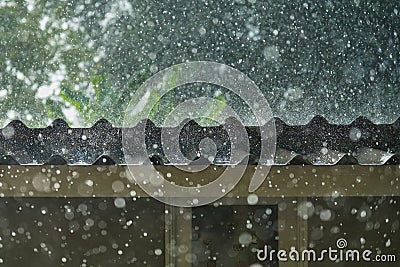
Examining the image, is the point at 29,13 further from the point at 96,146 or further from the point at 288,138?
→ the point at 288,138

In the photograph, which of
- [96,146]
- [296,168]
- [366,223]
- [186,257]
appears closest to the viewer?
[296,168]

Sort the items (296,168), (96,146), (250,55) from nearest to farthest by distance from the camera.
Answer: (296,168)
(96,146)
(250,55)

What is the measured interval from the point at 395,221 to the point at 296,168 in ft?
5.14

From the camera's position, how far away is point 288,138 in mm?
4285

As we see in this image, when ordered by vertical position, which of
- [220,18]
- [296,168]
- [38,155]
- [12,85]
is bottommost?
[296,168]

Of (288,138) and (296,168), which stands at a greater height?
(288,138)

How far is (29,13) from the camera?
19.6ft

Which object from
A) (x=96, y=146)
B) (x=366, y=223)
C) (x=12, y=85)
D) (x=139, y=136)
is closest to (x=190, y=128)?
(x=139, y=136)

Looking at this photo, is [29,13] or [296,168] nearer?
[296,168]

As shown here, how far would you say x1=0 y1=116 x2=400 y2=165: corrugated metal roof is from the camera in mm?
3945

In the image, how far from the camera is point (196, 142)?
4207mm

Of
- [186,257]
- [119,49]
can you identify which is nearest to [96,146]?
[186,257]

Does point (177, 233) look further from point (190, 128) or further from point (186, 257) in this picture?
point (190, 128)

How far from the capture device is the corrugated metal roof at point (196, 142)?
12.9 ft
